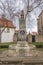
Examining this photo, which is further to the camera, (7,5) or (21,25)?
(7,5)

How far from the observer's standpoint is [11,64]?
5852 mm

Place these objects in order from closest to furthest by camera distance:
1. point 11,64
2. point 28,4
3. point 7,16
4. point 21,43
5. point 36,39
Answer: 1. point 11,64
2. point 21,43
3. point 28,4
4. point 7,16
5. point 36,39

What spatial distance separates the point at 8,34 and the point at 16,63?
39.8 meters

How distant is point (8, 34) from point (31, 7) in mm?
19920

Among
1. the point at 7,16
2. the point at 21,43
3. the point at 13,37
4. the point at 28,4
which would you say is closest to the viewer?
the point at 21,43

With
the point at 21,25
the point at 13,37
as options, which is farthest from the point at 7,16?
the point at 13,37

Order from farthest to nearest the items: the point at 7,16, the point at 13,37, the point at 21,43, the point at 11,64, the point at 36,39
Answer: the point at 13,37 → the point at 36,39 → the point at 7,16 → the point at 21,43 → the point at 11,64

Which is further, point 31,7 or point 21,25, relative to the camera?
point 31,7

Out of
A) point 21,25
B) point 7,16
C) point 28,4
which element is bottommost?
point 21,25

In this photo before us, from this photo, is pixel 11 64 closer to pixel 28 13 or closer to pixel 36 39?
pixel 28 13

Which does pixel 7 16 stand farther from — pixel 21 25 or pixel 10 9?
pixel 21 25

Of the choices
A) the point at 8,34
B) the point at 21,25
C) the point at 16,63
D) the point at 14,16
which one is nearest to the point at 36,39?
the point at 8,34

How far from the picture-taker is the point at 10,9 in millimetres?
28781

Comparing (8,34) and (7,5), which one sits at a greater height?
(7,5)
